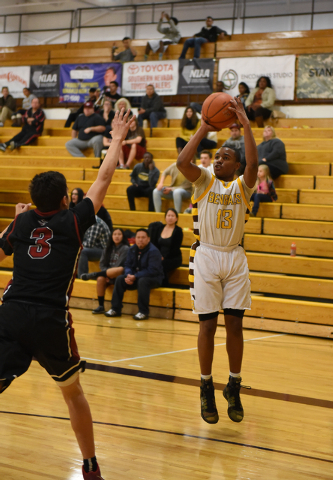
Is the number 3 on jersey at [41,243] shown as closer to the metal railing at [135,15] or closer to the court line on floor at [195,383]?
the court line on floor at [195,383]

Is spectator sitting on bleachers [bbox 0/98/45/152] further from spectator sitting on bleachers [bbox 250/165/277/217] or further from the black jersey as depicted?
the black jersey

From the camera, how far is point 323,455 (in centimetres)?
301

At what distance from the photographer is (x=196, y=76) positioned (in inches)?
491

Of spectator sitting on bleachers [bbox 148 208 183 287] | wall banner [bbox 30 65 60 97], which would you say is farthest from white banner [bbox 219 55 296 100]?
spectator sitting on bleachers [bbox 148 208 183 287]

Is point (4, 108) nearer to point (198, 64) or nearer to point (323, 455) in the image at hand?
point (198, 64)

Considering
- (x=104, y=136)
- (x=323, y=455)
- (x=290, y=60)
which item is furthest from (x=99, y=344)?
(x=290, y=60)

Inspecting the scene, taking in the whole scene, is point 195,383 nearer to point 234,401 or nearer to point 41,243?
point 234,401

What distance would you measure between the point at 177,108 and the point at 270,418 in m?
10.3

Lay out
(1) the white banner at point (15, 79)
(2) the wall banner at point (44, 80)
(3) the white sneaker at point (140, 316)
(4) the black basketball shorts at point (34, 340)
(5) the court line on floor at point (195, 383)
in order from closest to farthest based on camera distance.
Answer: (4) the black basketball shorts at point (34, 340), (5) the court line on floor at point (195, 383), (3) the white sneaker at point (140, 316), (2) the wall banner at point (44, 80), (1) the white banner at point (15, 79)

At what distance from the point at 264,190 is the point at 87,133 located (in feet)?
15.1

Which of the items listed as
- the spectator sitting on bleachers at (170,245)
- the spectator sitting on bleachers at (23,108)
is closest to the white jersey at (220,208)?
the spectator sitting on bleachers at (170,245)

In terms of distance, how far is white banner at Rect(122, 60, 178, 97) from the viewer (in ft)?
41.7

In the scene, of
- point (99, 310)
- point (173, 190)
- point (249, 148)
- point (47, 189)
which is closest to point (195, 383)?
point (249, 148)

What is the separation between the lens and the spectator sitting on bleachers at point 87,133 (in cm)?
1173
